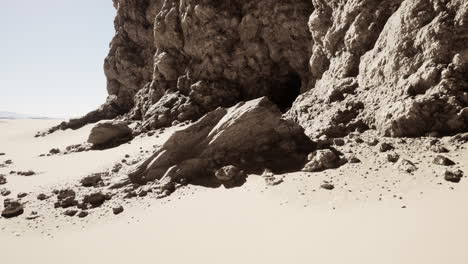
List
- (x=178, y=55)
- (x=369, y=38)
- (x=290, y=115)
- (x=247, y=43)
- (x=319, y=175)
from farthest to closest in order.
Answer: (x=178, y=55) → (x=247, y=43) → (x=290, y=115) → (x=369, y=38) → (x=319, y=175)

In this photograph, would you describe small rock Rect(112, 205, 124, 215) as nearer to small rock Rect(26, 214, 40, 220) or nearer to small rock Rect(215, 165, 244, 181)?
small rock Rect(26, 214, 40, 220)

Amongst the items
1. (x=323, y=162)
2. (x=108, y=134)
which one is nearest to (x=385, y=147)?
(x=323, y=162)

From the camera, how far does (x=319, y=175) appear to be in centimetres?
708

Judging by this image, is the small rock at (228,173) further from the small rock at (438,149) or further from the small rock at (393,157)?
the small rock at (438,149)

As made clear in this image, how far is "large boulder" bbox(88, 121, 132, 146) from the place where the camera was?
17.3m

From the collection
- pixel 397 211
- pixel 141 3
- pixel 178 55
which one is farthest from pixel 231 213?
pixel 141 3

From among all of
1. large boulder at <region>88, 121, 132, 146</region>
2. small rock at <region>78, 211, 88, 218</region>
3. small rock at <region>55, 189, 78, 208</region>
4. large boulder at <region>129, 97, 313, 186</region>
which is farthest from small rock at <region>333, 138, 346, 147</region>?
large boulder at <region>88, 121, 132, 146</region>

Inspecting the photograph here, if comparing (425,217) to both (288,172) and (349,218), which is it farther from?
(288,172)

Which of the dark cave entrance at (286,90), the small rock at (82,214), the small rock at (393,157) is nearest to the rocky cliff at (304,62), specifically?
the dark cave entrance at (286,90)

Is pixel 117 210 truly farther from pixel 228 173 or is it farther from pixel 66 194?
pixel 228 173

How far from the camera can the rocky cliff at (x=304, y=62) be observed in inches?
287

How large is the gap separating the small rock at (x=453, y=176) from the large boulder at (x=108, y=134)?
15798 mm

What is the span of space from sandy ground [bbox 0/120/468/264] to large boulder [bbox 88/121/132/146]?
30.1 ft

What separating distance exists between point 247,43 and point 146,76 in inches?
460
